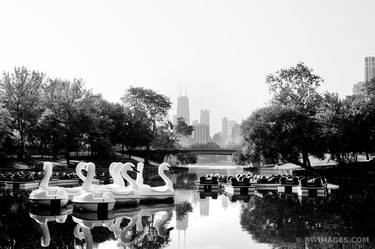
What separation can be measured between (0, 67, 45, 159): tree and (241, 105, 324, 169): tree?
103 ft

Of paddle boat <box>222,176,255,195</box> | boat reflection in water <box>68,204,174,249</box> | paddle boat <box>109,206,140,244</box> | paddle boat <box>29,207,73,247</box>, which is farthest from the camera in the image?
paddle boat <box>222,176,255,195</box>

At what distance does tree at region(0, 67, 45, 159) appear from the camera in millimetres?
62688

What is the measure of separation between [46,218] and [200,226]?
27.1ft

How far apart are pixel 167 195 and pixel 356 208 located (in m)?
12.7

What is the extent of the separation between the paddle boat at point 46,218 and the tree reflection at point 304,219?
8941 mm

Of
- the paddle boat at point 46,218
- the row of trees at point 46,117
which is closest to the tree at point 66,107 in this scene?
the row of trees at point 46,117

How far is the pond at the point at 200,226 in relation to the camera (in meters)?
17.3

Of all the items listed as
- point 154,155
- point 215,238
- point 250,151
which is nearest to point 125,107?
point 154,155

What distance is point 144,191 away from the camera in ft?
99.8

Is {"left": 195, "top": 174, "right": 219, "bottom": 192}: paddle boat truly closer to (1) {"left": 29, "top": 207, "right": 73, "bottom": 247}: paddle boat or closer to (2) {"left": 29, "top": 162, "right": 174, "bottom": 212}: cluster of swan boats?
(2) {"left": 29, "top": 162, "right": 174, "bottom": 212}: cluster of swan boats

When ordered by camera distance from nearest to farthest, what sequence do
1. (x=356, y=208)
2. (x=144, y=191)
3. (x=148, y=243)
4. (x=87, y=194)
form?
(x=148, y=243) → (x=87, y=194) → (x=356, y=208) → (x=144, y=191)

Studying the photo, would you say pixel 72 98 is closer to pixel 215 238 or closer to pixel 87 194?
pixel 87 194

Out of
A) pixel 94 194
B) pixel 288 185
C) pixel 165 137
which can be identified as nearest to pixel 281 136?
pixel 288 185

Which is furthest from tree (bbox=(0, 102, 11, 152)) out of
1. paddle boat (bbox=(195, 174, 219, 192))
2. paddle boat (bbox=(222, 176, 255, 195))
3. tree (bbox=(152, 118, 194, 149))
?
tree (bbox=(152, 118, 194, 149))
